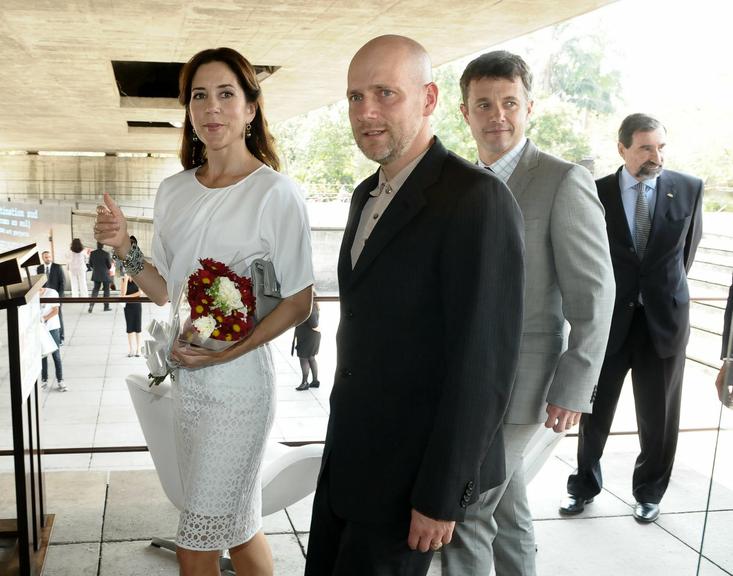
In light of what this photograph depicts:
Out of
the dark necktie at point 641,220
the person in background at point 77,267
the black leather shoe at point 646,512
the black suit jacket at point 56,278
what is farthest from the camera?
the person in background at point 77,267

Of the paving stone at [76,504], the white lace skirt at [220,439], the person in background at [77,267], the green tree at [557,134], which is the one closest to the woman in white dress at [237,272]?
the white lace skirt at [220,439]

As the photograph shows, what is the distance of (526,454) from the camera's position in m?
3.16

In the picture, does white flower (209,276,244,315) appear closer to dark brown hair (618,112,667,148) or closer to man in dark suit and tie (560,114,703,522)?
man in dark suit and tie (560,114,703,522)

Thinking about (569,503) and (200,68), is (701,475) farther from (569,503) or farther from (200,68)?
(200,68)

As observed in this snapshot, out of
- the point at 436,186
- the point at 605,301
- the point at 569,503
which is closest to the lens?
the point at 436,186

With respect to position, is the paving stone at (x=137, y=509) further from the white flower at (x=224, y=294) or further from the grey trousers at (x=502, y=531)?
the white flower at (x=224, y=294)

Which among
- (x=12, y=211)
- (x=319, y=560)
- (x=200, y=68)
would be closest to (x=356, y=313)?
(x=319, y=560)

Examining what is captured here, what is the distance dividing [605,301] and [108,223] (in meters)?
1.56

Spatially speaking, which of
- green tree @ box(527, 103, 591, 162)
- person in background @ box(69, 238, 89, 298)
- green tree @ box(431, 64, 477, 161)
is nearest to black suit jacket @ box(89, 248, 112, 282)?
person in background @ box(69, 238, 89, 298)

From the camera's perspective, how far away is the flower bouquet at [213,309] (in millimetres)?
2244

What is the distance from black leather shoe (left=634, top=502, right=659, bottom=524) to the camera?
3877 mm

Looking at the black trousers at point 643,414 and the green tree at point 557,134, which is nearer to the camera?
the black trousers at point 643,414

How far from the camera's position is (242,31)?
9.33 meters

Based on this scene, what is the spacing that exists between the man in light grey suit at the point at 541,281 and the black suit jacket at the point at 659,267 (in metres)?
1.36
